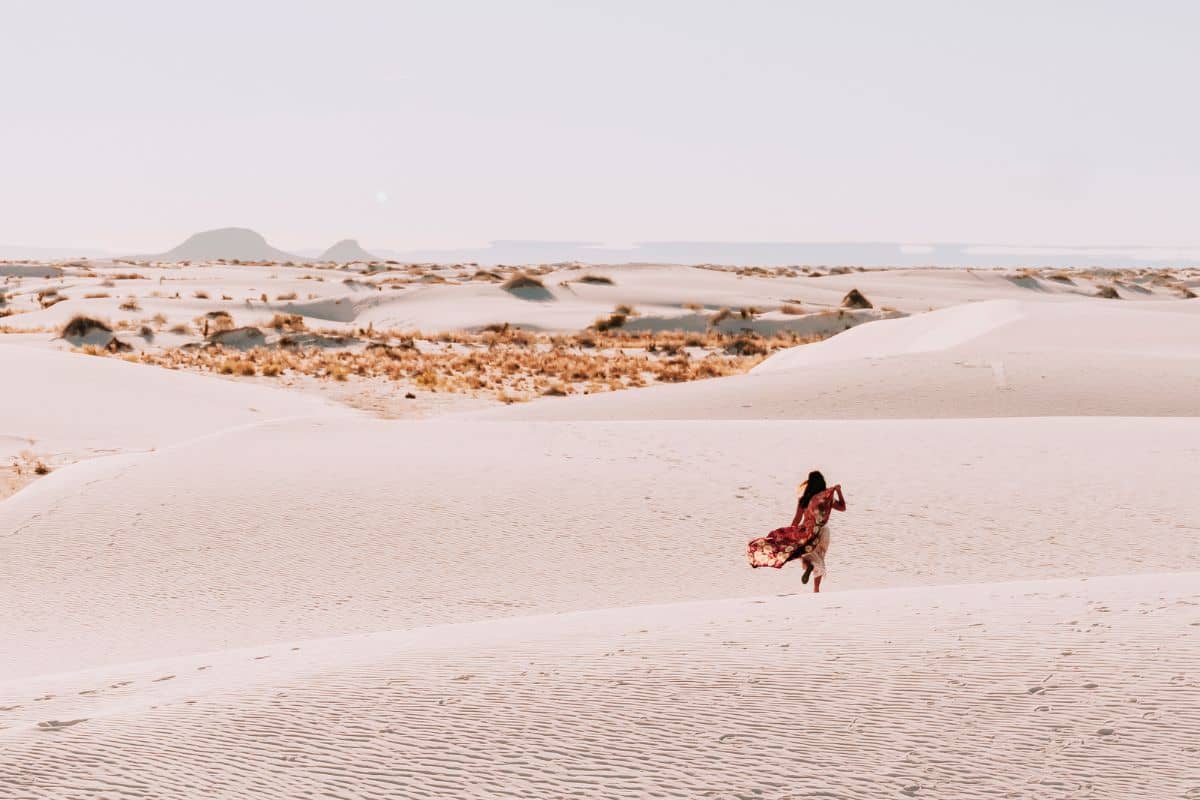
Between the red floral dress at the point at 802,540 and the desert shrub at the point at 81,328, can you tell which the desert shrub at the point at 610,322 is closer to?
the desert shrub at the point at 81,328

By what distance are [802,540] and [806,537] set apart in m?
0.04

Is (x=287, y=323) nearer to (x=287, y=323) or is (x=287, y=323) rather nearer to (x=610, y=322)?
(x=287, y=323)

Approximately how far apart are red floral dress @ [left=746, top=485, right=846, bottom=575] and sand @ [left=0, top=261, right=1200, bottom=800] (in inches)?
23.9

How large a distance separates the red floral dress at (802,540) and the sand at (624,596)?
23.9 inches

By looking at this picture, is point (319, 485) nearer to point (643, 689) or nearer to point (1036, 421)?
point (643, 689)

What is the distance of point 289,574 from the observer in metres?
7.62

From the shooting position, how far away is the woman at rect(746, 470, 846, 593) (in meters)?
5.98

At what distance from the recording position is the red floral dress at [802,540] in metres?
6.00

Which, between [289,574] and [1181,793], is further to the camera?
[289,574]

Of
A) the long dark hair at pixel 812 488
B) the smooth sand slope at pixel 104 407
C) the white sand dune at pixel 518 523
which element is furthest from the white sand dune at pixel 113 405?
the long dark hair at pixel 812 488

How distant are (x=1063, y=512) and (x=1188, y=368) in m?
9.31

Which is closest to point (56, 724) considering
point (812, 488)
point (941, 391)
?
point (812, 488)

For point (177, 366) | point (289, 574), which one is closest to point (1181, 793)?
point (289, 574)

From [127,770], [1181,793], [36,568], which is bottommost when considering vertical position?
[36,568]
